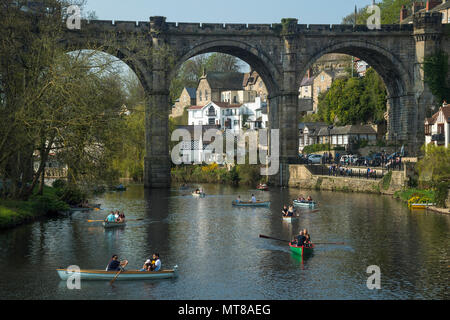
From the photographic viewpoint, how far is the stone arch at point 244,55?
67.0 metres

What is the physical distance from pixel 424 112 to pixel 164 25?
104 ft

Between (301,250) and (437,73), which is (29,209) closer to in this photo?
(301,250)

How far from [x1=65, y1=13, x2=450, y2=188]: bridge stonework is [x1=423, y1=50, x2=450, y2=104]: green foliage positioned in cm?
69

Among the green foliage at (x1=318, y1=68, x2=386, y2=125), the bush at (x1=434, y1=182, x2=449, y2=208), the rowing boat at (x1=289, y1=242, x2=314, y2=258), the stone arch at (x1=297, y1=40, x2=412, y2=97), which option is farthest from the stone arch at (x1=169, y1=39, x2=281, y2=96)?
the rowing boat at (x1=289, y1=242, x2=314, y2=258)

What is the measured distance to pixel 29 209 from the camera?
141ft

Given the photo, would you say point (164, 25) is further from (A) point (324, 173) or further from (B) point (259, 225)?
(B) point (259, 225)

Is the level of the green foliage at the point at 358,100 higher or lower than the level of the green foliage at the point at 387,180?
higher

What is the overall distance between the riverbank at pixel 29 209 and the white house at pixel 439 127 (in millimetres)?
37038

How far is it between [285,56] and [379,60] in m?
12.3

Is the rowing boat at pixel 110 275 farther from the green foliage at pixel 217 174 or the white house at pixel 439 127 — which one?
the green foliage at pixel 217 174

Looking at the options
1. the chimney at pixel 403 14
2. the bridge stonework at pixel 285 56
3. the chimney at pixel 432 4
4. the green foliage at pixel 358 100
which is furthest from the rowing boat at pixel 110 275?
the chimney at pixel 403 14

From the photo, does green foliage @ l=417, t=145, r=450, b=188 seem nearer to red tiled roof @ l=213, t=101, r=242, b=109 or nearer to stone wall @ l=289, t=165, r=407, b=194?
stone wall @ l=289, t=165, r=407, b=194
